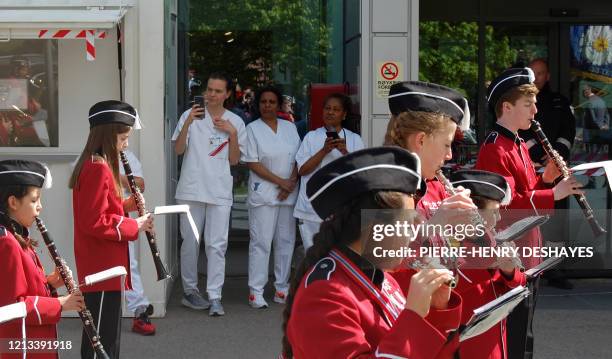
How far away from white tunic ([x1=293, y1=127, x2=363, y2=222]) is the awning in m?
1.91

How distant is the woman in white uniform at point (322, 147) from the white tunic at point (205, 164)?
2.04ft

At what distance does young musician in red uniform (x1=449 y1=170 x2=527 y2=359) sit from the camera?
163 inches

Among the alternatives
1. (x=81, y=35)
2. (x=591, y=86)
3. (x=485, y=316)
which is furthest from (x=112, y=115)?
(x=591, y=86)

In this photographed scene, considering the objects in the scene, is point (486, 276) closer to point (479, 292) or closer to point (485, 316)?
point (479, 292)

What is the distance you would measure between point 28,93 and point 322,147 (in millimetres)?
2260

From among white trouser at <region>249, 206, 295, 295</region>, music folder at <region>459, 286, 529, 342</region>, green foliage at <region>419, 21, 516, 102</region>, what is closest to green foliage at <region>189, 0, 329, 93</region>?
green foliage at <region>419, 21, 516, 102</region>

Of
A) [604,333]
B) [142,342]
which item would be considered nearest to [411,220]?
[142,342]

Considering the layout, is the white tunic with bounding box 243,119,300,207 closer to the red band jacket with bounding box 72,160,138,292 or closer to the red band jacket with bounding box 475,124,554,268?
the red band jacket with bounding box 72,160,138,292

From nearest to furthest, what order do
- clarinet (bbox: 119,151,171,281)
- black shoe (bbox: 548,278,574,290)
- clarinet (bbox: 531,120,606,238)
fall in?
clarinet (bbox: 531,120,606,238) < clarinet (bbox: 119,151,171,281) < black shoe (bbox: 548,278,574,290)

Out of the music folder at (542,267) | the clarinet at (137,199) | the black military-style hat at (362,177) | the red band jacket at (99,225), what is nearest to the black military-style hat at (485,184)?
the music folder at (542,267)

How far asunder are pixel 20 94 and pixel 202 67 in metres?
3.00

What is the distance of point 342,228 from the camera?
8.92ft

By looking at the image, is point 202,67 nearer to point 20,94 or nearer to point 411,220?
point 20,94

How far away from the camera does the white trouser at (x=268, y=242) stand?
28.3 ft
